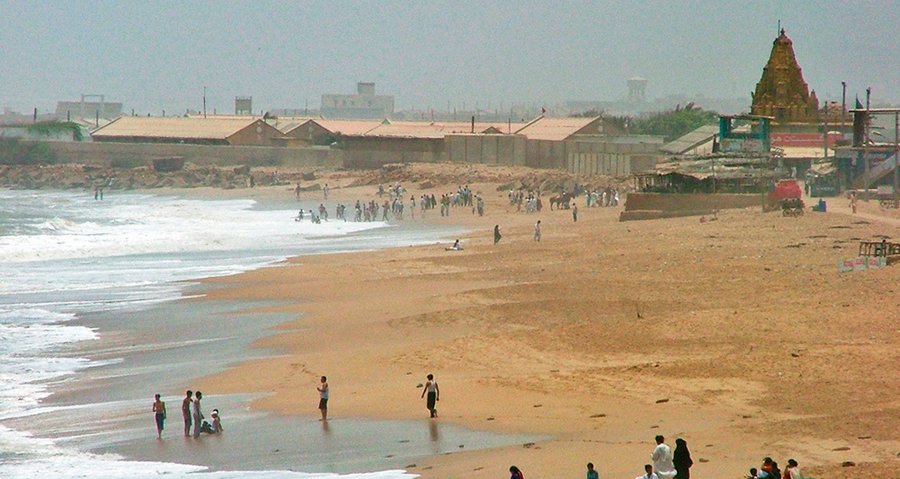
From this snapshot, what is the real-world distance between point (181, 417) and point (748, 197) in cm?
2498

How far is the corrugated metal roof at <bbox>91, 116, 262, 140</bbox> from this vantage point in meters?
81.1

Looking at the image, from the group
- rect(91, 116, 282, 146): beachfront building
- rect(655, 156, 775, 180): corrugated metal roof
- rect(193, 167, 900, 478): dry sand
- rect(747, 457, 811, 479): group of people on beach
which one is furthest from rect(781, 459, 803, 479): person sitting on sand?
rect(91, 116, 282, 146): beachfront building

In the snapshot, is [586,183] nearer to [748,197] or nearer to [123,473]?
[748,197]

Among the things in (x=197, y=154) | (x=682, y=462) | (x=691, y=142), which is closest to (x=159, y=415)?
(x=682, y=462)

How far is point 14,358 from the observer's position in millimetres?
21766

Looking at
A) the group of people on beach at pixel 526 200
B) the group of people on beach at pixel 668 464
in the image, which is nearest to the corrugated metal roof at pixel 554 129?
the group of people on beach at pixel 526 200

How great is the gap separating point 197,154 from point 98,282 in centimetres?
4684

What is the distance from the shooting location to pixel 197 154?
77812 mm

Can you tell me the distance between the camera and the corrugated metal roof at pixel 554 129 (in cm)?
6656

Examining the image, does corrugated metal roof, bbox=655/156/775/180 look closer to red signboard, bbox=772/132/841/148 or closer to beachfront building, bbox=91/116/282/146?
red signboard, bbox=772/132/841/148

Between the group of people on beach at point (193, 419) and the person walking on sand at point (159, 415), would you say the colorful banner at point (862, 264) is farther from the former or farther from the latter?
the person walking on sand at point (159, 415)

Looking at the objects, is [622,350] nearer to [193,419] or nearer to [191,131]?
[193,419]

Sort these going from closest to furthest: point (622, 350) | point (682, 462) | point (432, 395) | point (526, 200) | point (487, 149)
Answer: point (682, 462), point (432, 395), point (622, 350), point (526, 200), point (487, 149)

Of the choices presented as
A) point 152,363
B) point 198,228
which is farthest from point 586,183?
point 152,363
